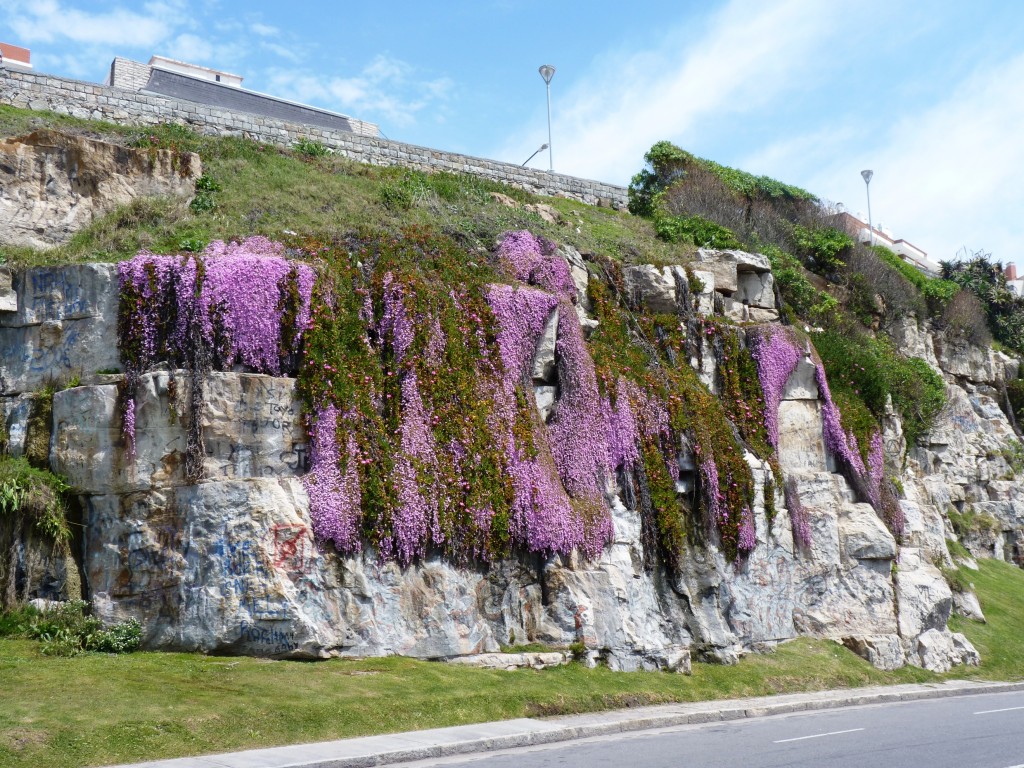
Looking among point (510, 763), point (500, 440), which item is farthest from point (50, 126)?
point (510, 763)

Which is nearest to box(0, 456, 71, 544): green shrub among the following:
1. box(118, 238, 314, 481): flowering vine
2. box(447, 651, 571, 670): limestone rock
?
box(118, 238, 314, 481): flowering vine

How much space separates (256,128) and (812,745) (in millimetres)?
21355

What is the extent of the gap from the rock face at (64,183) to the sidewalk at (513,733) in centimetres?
1283

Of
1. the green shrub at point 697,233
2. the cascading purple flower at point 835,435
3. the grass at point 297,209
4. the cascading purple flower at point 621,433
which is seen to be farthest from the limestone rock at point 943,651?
the green shrub at point 697,233

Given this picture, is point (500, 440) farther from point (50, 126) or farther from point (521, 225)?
point (50, 126)

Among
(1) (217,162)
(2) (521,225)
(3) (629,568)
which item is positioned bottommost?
(3) (629,568)

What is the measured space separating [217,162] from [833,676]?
1803cm

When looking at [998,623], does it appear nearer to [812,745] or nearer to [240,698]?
[812,745]

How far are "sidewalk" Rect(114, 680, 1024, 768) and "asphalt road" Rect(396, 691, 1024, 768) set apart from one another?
302 mm

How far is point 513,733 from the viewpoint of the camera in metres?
12.5

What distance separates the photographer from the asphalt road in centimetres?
1071

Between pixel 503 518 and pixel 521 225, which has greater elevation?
pixel 521 225

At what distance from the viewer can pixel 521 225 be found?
23734mm

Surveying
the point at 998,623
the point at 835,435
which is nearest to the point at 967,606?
the point at 998,623
